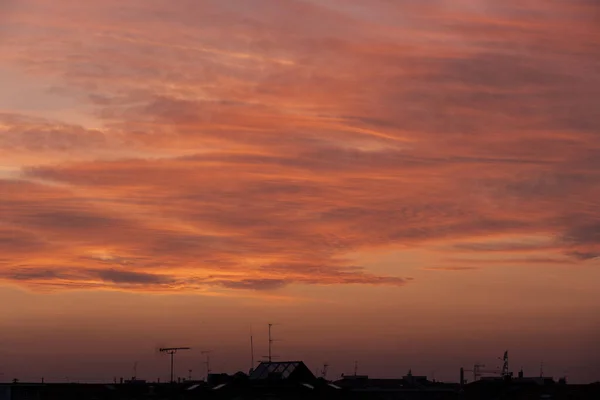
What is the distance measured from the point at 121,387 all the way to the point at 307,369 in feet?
89.7

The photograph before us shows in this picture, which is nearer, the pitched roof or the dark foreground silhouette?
the dark foreground silhouette

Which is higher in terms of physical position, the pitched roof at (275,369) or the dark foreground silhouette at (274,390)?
the pitched roof at (275,369)

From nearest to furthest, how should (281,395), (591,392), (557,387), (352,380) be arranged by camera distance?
(281,395)
(591,392)
(557,387)
(352,380)

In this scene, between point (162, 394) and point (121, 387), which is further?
point (121, 387)

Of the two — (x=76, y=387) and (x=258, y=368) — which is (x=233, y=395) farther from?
(x=76, y=387)

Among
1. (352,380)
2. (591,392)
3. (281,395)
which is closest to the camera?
(281,395)

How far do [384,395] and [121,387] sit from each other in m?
35.7

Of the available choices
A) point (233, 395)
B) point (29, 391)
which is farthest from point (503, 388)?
point (29, 391)

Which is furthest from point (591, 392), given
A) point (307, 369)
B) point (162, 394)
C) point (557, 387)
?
point (162, 394)

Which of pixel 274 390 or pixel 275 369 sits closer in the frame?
pixel 274 390

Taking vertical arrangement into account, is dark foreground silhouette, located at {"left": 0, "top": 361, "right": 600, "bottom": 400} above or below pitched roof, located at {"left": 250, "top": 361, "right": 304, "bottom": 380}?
below

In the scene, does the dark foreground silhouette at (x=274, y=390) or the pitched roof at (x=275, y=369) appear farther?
the pitched roof at (x=275, y=369)

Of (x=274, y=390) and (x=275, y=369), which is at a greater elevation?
(x=275, y=369)

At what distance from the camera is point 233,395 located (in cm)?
12406
